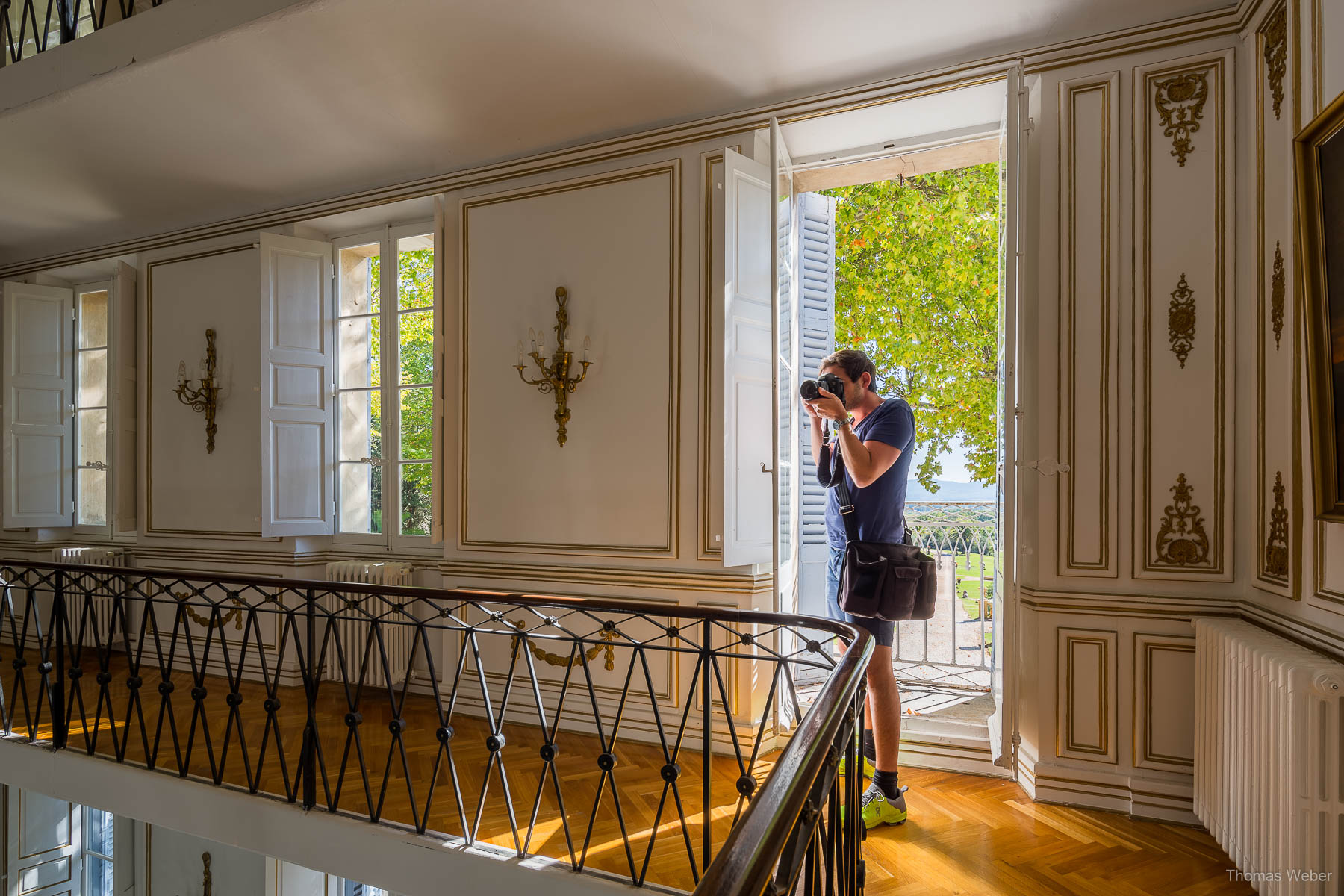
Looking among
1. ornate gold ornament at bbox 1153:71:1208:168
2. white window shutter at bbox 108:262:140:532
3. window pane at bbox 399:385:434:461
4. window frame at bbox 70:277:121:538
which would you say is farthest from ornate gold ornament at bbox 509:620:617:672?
window pane at bbox 399:385:434:461

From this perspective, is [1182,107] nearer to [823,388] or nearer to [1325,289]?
[1325,289]

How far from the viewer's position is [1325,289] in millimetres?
2043

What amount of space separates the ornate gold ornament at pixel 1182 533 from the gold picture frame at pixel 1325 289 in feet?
2.49

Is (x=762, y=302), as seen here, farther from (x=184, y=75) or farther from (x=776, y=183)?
(x=184, y=75)

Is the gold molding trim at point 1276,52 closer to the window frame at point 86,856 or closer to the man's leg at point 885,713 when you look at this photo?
the man's leg at point 885,713

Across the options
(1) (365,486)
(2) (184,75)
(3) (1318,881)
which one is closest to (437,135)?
(2) (184,75)

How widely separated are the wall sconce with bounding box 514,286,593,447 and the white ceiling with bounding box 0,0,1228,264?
0.89 m

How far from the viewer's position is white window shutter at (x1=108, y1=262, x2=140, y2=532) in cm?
554

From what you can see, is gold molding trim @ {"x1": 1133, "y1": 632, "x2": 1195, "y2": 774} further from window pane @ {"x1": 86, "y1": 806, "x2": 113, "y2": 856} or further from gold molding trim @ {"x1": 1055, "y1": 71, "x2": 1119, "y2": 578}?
window pane @ {"x1": 86, "y1": 806, "x2": 113, "y2": 856}

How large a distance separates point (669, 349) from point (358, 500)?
8.39 feet

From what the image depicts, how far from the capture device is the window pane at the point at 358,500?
512cm

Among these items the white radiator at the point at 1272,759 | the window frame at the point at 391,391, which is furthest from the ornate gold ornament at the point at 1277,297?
the window frame at the point at 391,391

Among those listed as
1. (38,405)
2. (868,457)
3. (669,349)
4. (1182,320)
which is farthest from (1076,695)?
(38,405)

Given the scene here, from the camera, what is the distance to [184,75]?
11.2ft
